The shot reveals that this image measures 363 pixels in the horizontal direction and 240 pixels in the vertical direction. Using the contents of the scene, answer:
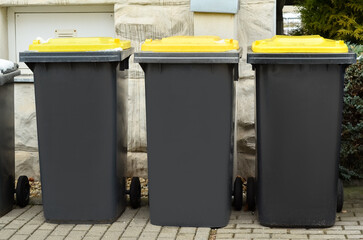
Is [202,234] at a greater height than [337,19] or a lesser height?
lesser

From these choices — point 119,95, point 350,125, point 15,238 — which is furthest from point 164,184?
point 350,125

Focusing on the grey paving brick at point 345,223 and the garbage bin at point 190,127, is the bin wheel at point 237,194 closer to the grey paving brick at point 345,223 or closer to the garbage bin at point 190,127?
the garbage bin at point 190,127

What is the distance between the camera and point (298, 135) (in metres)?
5.42

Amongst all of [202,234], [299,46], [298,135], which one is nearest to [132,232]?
[202,234]

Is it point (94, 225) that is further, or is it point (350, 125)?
point (350, 125)

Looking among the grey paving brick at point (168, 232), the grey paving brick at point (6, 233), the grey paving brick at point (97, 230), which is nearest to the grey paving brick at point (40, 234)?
the grey paving brick at point (6, 233)

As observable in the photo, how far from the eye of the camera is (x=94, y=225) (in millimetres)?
5688

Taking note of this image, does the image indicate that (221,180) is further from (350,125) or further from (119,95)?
(350,125)

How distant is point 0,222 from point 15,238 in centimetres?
43

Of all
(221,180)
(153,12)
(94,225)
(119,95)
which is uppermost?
(153,12)

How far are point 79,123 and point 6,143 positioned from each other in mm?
742

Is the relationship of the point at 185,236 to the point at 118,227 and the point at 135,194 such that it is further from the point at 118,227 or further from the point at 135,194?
the point at 135,194

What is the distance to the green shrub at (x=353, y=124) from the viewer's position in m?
6.52

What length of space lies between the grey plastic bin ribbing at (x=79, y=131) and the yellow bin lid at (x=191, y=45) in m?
0.28
